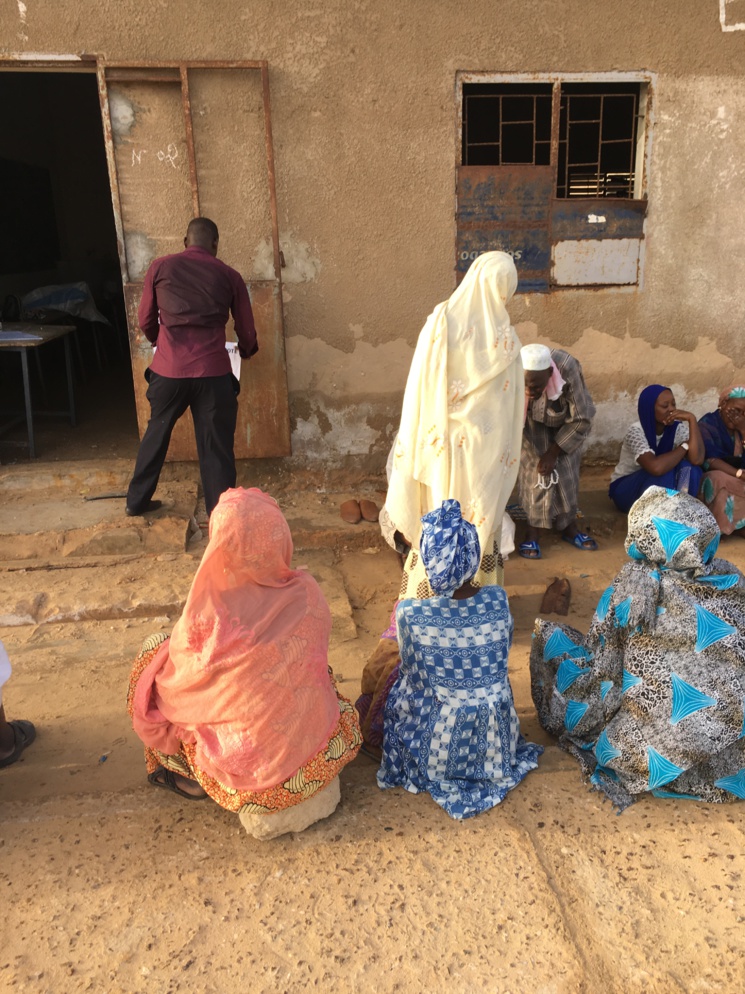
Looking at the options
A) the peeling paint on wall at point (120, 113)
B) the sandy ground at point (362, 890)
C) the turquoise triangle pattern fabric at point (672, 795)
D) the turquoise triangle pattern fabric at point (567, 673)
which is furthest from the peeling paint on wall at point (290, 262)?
the turquoise triangle pattern fabric at point (672, 795)

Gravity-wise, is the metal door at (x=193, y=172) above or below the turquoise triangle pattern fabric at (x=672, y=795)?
above

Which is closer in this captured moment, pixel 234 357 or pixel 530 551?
pixel 530 551

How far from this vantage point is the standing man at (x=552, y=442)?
179 inches

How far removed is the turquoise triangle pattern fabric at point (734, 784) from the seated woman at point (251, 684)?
123cm

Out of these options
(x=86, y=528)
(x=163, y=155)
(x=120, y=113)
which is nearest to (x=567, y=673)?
(x=86, y=528)

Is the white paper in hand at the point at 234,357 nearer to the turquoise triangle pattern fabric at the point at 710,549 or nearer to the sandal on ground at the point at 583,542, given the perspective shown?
the sandal on ground at the point at 583,542

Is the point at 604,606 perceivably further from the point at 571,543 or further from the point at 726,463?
the point at 726,463

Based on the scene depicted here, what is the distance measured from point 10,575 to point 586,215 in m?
4.31

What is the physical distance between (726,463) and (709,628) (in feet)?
9.47

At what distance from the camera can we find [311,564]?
15.7 ft

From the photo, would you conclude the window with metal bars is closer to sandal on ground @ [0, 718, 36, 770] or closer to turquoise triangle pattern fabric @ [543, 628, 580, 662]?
turquoise triangle pattern fabric @ [543, 628, 580, 662]

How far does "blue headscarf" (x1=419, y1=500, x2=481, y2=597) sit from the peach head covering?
364mm

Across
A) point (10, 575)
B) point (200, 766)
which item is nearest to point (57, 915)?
point (200, 766)

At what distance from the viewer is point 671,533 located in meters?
2.50
